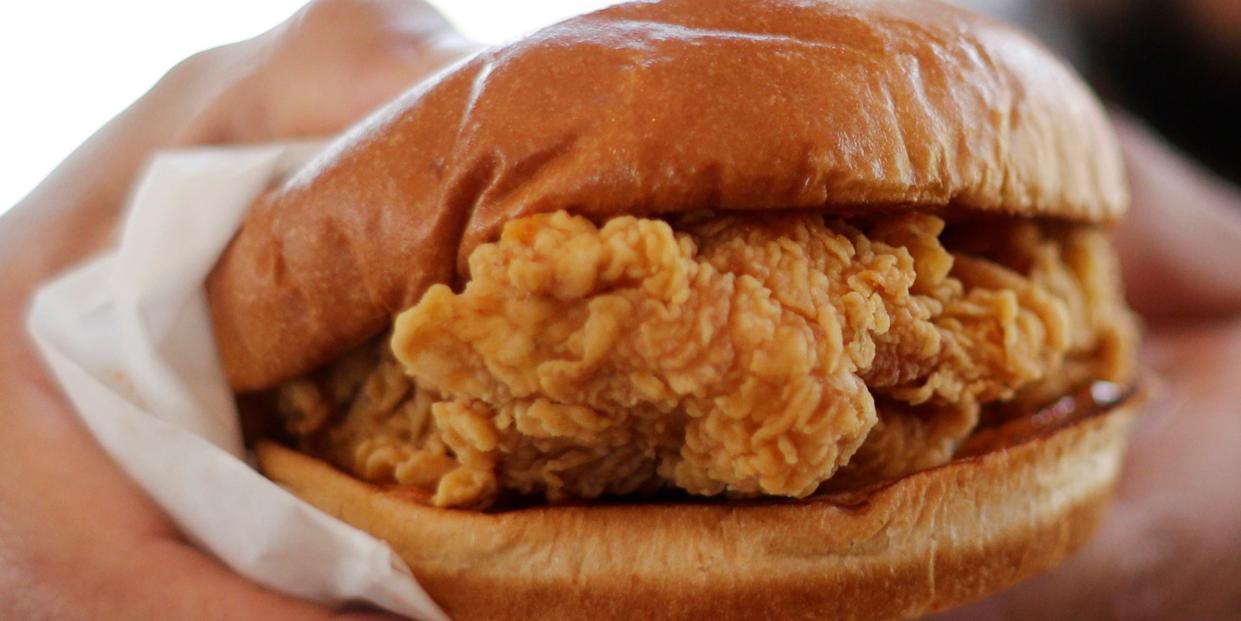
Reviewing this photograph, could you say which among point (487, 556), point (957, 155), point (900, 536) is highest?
point (957, 155)

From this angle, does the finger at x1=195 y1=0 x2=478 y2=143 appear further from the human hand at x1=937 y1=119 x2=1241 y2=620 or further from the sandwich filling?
the human hand at x1=937 y1=119 x2=1241 y2=620

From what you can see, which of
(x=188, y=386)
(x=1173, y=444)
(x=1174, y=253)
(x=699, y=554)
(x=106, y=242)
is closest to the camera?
(x=699, y=554)

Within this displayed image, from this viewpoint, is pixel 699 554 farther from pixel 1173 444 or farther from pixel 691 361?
pixel 1173 444

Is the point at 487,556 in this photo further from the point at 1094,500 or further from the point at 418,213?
the point at 1094,500

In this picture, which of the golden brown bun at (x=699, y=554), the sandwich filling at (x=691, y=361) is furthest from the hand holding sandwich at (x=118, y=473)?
the sandwich filling at (x=691, y=361)

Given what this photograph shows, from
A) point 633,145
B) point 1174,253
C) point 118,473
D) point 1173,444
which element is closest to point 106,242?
point 118,473

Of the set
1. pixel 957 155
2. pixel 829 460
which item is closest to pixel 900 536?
pixel 829 460
